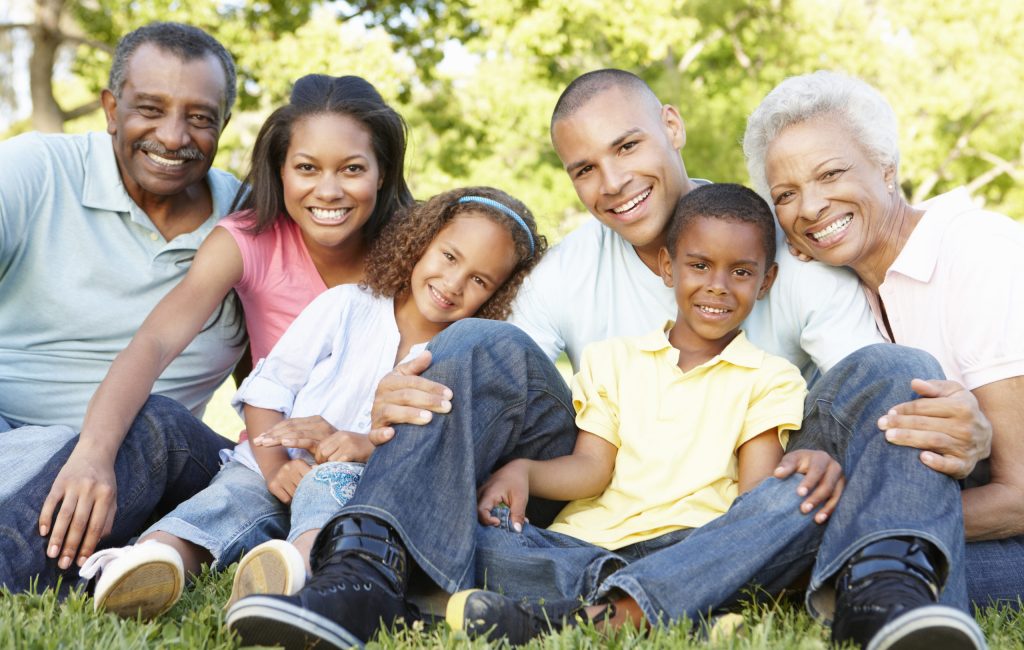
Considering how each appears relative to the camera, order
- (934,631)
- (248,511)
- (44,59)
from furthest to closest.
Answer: (44,59)
(248,511)
(934,631)

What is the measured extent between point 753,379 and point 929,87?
665 inches

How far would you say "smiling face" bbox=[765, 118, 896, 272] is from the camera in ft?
9.98

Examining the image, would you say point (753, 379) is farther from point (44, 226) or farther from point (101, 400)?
point (44, 226)

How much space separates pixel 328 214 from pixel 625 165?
1.10 meters

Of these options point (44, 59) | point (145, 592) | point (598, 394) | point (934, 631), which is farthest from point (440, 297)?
point (44, 59)

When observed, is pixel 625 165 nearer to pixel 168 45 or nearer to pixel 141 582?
pixel 168 45

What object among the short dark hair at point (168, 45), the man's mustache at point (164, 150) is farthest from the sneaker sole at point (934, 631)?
the short dark hair at point (168, 45)

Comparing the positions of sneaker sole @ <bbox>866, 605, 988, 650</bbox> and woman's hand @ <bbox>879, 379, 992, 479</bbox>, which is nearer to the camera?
sneaker sole @ <bbox>866, 605, 988, 650</bbox>

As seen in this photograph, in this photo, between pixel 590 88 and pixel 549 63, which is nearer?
pixel 590 88

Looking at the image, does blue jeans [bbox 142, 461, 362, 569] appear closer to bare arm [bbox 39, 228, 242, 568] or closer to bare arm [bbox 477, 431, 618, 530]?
bare arm [bbox 39, 228, 242, 568]

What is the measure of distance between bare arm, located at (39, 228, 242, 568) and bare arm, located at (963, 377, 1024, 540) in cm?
243

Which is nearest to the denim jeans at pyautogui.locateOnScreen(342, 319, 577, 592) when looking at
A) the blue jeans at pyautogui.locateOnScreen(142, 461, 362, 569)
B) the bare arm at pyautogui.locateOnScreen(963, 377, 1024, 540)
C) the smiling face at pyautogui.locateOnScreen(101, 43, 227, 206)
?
the blue jeans at pyautogui.locateOnScreen(142, 461, 362, 569)

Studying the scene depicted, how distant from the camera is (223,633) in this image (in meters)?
2.30

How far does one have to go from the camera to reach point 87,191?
379 cm
